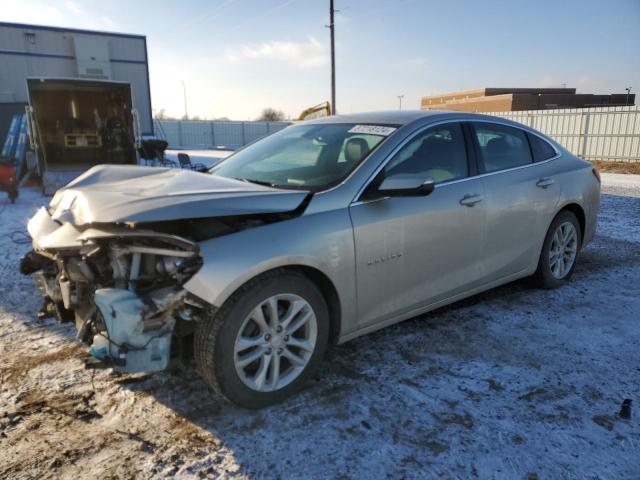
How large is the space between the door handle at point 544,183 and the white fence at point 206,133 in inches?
1298

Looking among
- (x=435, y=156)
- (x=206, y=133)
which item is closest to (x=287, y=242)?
(x=435, y=156)

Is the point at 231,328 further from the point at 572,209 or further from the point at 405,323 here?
the point at 572,209

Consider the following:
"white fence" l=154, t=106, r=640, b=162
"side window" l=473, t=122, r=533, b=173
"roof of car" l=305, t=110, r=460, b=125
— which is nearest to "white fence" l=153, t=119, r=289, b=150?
"white fence" l=154, t=106, r=640, b=162

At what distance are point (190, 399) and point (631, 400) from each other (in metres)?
2.53

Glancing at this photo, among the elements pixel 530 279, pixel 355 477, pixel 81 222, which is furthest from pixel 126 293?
pixel 530 279

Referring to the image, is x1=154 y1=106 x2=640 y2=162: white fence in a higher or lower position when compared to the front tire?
Result: higher

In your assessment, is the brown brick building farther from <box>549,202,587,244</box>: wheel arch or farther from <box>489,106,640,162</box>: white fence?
<box>549,202,587,244</box>: wheel arch

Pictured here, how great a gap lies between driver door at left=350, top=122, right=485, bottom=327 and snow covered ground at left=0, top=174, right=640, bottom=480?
0.41m

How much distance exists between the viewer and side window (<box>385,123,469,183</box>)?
329 cm

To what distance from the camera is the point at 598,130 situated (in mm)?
20109

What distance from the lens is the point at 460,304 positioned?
168 inches

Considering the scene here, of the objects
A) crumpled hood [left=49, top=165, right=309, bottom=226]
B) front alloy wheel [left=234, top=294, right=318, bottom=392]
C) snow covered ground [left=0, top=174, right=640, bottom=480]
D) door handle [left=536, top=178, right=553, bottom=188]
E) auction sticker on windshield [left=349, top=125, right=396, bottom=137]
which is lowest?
snow covered ground [left=0, top=174, right=640, bottom=480]

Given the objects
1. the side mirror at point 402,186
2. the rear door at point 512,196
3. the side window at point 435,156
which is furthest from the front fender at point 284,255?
the rear door at point 512,196

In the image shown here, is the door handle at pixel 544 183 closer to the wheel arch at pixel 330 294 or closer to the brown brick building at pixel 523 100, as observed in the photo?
the wheel arch at pixel 330 294
